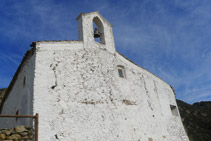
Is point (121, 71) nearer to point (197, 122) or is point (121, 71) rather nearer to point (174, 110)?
point (174, 110)

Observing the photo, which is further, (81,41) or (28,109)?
(81,41)

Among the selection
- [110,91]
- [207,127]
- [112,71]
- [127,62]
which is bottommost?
[207,127]

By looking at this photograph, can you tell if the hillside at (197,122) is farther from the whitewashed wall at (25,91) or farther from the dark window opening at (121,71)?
the whitewashed wall at (25,91)

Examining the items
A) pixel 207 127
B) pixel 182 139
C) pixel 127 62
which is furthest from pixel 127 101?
pixel 207 127

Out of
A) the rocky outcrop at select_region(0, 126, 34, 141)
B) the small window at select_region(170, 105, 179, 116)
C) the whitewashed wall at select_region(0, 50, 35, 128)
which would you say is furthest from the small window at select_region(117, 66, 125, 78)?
the small window at select_region(170, 105, 179, 116)

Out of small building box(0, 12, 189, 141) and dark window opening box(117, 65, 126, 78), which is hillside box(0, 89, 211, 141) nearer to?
small building box(0, 12, 189, 141)

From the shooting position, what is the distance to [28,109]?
24.5ft

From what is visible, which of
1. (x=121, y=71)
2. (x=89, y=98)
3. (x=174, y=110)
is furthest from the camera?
(x=174, y=110)

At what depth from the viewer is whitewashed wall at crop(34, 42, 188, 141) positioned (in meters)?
7.39

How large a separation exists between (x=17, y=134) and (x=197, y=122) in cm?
2694

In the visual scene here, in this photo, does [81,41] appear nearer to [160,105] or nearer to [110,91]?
[110,91]

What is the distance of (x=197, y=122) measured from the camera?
27062mm

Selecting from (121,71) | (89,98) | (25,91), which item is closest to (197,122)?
(121,71)

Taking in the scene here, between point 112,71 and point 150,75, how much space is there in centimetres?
427
